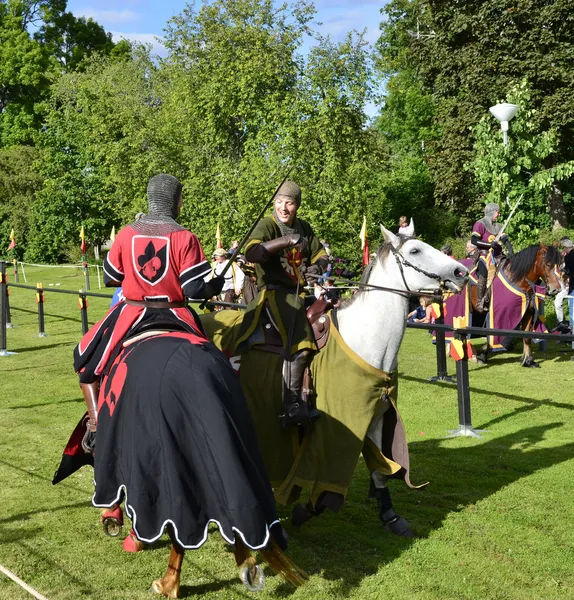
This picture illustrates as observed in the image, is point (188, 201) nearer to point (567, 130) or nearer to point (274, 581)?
point (567, 130)

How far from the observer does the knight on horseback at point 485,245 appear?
14.1 metres

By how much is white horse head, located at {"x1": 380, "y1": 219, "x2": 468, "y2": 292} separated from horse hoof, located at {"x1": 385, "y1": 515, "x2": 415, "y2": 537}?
1685 mm

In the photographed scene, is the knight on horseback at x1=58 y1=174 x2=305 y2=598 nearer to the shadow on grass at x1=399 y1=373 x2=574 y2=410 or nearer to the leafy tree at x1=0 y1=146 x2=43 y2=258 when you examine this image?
the shadow on grass at x1=399 y1=373 x2=574 y2=410

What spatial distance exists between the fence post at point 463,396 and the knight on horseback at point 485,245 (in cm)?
568

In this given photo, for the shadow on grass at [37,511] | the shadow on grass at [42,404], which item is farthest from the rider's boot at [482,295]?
the shadow on grass at [37,511]

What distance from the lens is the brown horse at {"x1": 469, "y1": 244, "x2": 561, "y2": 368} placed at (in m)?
13.2

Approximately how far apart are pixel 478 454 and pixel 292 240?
3.81 m

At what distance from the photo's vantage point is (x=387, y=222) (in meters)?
33.3

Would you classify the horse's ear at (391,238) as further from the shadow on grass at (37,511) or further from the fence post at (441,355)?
the fence post at (441,355)

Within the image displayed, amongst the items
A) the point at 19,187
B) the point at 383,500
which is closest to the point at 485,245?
the point at 383,500

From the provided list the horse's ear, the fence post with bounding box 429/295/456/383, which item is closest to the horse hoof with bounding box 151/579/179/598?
the horse's ear

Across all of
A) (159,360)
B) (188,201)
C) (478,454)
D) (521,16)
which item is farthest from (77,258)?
(159,360)

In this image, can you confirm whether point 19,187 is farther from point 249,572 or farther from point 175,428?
point 249,572

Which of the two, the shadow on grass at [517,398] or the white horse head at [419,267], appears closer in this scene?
the white horse head at [419,267]
